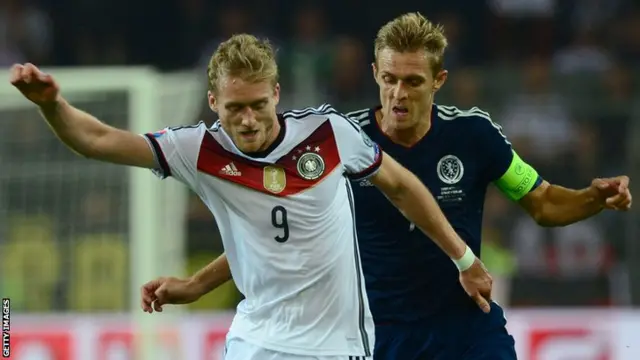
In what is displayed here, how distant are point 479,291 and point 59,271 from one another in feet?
14.5

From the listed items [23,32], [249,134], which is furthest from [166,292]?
[23,32]

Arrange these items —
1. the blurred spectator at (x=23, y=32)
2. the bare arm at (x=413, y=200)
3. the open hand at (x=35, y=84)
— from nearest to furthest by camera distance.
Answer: the open hand at (x=35, y=84) → the bare arm at (x=413, y=200) → the blurred spectator at (x=23, y=32)

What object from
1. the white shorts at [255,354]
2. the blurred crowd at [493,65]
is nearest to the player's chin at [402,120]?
the white shorts at [255,354]

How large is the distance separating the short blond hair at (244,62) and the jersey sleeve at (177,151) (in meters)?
0.17

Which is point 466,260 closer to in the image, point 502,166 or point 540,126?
point 502,166

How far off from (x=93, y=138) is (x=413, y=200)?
111 cm

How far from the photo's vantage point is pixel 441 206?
488 centimetres

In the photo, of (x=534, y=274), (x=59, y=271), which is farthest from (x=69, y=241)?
(x=534, y=274)

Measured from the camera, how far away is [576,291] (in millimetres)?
10281

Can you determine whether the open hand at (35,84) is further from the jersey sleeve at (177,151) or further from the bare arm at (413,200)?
the bare arm at (413,200)

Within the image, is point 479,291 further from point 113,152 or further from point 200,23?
point 200,23

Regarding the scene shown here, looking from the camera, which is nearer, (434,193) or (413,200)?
(413,200)

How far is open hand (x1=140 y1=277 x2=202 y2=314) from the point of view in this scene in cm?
453

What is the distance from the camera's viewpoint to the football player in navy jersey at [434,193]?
4.81 m
